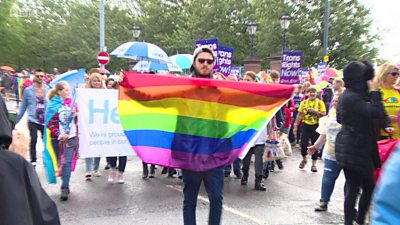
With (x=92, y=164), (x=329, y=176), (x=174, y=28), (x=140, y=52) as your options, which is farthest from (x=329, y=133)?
(x=174, y=28)

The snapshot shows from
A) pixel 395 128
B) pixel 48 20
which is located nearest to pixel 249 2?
pixel 48 20

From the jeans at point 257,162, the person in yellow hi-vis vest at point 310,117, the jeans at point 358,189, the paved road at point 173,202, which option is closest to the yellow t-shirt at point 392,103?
the jeans at point 358,189

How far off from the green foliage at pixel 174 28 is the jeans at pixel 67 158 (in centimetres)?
2469

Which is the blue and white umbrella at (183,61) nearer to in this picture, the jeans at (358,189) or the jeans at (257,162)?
the jeans at (257,162)

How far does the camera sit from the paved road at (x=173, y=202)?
4953mm

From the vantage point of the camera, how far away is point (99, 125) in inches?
267

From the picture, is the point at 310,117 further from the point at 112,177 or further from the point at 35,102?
the point at 35,102

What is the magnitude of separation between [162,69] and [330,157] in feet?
31.5

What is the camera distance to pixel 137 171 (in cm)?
773

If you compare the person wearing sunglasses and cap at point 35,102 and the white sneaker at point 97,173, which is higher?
the person wearing sunglasses and cap at point 35,102

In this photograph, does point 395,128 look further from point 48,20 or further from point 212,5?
point 48,20

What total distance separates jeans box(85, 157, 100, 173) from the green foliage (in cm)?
2341

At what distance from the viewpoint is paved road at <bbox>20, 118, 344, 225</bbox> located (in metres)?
4.95

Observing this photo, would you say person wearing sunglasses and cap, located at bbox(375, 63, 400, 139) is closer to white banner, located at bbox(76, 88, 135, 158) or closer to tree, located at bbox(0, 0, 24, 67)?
white banner, located at bbox(76, 88, 135, 158)
